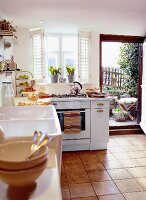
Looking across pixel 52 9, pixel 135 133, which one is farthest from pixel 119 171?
pixel 52 9

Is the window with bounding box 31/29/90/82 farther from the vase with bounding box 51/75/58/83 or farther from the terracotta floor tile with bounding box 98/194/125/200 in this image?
the terracotta floor tile with bounding box 98/194/125/200

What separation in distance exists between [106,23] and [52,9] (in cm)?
122

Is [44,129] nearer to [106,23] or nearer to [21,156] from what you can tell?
[21,156]

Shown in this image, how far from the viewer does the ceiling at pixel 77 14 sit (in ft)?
9.23

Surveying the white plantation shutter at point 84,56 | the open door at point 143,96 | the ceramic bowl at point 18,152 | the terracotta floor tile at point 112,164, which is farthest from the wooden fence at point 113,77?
the ceramic bowl at point 18,152

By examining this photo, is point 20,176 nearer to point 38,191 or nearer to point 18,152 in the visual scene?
point 38,191

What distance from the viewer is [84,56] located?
4.57 meters

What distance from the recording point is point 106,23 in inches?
153

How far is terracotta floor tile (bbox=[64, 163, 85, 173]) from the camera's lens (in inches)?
122

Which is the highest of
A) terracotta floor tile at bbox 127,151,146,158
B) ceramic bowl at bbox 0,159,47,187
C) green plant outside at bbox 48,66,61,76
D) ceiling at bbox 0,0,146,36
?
ceiling at bbox 0,0,146,36

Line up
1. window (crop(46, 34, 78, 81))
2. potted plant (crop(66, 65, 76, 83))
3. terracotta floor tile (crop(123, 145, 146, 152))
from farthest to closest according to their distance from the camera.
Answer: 1. window (crop(46, 34, 78, 81))
2. potted plant (crop(66, 65, 76, 83))
3. terracotta floor tile (crop(123, 145, 146, 152))

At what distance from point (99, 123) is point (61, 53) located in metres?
1.80

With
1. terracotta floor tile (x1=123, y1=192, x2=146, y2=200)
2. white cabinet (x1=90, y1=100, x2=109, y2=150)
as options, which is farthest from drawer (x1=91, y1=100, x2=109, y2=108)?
terracotta floor tile (x1=123, y1=192, x2=146, y2=200)

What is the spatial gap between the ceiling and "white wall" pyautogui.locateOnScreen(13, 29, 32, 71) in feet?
0.59
